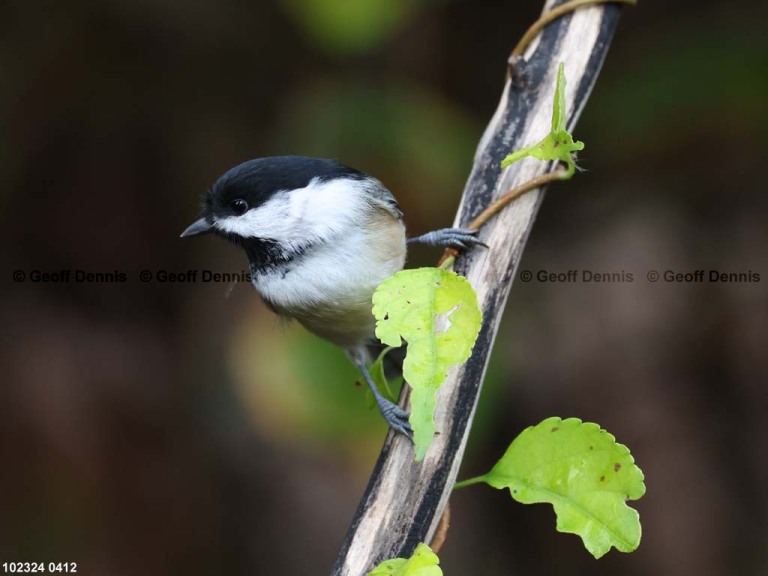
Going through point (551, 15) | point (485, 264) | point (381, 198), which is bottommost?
point (485, 264)

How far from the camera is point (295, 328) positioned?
2.93 meters

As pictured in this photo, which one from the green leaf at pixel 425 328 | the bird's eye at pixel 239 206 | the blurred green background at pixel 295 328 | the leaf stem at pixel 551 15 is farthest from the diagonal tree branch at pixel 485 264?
the blurred green background at pixel 295 328

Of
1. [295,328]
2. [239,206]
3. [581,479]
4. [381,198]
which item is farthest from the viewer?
[295,328]

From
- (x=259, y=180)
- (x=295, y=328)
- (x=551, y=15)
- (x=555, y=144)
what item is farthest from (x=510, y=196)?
(x=295, y=328)

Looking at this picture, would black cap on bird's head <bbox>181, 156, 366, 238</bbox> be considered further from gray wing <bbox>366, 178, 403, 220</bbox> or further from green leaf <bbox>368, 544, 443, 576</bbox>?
green leaf <bbox>368, 544, 443, 576</bbox>

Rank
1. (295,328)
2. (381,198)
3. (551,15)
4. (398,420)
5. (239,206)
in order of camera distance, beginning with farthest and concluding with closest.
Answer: (295,328) → (381,198) → (239,206) → (551,15) → (398,420)

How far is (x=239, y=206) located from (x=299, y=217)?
16cm

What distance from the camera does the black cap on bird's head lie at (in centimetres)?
199

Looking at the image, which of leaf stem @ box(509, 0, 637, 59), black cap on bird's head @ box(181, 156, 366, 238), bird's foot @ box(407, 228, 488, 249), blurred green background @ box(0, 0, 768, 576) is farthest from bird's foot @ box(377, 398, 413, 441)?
blurred green background @ box(0, 0, 768, 576)

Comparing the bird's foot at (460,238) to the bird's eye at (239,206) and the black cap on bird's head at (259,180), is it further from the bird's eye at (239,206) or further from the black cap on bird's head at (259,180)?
the bird's eye at (239,206)

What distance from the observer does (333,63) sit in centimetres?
319

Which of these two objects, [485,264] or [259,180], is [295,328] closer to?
[259,180]

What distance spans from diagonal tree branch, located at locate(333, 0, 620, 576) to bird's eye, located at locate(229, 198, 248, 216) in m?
0.55

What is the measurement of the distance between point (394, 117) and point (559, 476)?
1.89 meters
